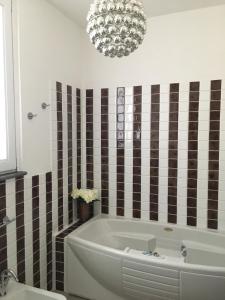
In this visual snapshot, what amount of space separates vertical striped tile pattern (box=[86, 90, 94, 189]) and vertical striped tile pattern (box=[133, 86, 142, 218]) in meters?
0.47

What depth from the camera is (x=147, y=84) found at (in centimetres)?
248

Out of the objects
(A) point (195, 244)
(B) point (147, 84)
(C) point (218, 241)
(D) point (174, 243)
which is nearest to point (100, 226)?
(D) point (174, 243)

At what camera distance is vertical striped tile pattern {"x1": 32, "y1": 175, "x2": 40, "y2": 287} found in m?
2.07

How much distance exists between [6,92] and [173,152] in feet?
4.92

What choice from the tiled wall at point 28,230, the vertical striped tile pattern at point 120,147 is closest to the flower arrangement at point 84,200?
the vertical striped tile pattern at point 120,147

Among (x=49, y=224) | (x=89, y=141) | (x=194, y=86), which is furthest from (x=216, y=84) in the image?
(x=49, y=224)

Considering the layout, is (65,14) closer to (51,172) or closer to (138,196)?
(51,172)

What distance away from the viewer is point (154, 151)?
2500mm

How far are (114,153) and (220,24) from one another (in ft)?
4.85

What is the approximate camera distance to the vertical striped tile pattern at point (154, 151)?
2461mm

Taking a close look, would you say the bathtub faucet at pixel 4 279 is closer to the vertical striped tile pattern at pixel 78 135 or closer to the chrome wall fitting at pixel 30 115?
the chrome wall fitting at pixel 30 115

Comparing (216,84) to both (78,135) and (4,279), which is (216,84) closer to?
(78,135)

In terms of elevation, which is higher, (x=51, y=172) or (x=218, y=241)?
(x=51, y=172)

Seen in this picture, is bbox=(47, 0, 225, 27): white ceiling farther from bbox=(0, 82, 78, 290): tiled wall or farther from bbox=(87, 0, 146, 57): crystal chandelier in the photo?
bbox=(87, 0, 146, 57): crystal chandelier
